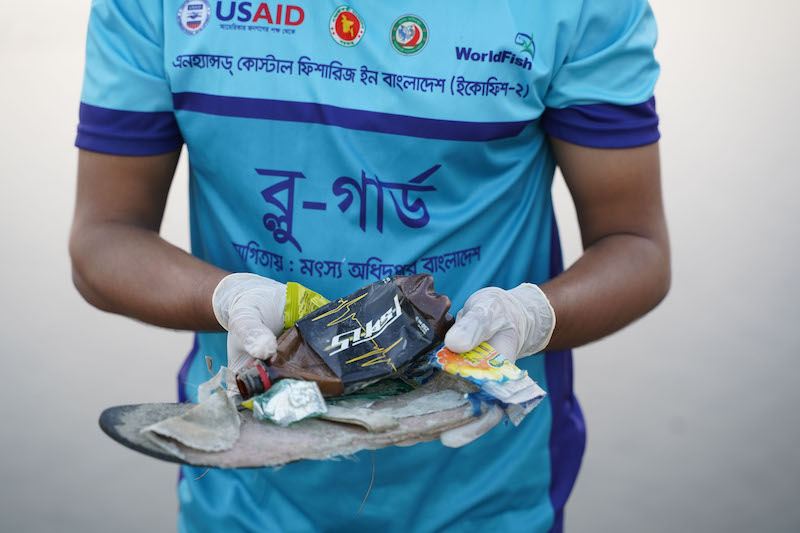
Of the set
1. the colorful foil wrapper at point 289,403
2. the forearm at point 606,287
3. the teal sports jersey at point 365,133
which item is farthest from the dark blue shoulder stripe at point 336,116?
the colorful foil wrapper at point 289,403

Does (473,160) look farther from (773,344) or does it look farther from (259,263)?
(773,344)

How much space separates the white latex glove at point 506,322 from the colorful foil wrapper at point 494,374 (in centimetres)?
2

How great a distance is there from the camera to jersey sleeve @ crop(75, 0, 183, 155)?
3.62ft

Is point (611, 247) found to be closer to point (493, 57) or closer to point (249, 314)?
point (493, 57)

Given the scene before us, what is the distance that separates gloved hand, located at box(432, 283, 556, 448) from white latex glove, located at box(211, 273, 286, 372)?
22cm

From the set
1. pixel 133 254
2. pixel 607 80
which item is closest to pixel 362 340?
pixel 133 254

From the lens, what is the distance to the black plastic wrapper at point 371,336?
1.00 metres

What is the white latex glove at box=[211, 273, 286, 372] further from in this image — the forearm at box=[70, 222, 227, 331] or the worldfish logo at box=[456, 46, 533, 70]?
the worldfish logo at box=[456, 46, 533, 70]

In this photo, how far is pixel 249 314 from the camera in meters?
1.05

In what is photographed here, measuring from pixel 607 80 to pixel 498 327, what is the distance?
37cm

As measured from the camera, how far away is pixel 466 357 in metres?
1.00

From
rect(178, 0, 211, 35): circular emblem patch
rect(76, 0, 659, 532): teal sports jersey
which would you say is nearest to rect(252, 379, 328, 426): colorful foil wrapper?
rect(76, 0, 659, 532): teal sports jersey

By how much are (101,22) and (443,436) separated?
2.30 feet

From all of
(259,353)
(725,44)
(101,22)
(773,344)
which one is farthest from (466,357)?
(725,44)
